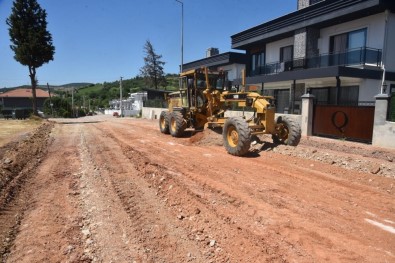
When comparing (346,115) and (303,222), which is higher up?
(346,115)

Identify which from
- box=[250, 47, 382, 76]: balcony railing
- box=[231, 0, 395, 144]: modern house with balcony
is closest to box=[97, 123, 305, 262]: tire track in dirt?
box=[231, 0, 395, 144]: modern house with balcony

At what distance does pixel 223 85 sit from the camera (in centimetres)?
1270

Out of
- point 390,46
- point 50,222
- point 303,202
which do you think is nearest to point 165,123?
point 303,202

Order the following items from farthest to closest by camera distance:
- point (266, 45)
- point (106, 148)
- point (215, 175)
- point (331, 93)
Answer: point (266, 45)
point (331, 93)
point (106, 148)
point (215, 175)

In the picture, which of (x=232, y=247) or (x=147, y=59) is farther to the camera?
(x=147, y=59)

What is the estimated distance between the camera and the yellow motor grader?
9.42 meters

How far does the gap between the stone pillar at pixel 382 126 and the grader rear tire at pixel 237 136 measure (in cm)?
586

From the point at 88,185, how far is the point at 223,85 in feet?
25.9

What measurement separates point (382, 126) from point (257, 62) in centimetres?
1683

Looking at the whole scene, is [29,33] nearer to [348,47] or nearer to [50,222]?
[348,47]

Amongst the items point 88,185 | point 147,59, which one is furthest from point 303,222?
point 147,59

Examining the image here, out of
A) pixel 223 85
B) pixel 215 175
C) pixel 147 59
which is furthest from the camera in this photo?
pixel 147 59

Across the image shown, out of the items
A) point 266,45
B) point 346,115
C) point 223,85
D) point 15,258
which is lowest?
point 15,258

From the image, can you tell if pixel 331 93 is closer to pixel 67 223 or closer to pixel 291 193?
pixel 291 193
